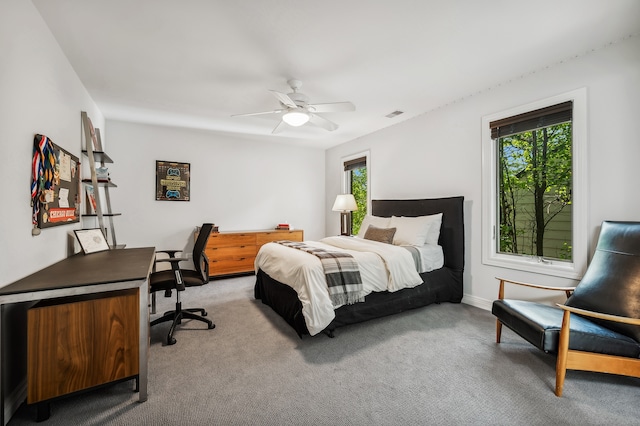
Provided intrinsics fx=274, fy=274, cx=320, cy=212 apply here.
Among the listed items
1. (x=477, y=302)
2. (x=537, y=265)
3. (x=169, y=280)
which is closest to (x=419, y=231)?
(x=477, y=302)

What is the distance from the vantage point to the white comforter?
7.87 feet

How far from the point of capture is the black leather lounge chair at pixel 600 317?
1797 mm

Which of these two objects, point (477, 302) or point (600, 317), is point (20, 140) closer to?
point (600, 317)

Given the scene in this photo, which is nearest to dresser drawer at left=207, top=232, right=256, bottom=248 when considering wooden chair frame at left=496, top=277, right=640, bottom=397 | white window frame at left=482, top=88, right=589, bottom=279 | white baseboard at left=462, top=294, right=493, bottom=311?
white baseboard at left=462, top=294, right=493, bottom=311

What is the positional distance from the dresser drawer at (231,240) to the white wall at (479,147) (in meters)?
2.45

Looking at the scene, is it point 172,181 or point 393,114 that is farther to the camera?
point 172,181

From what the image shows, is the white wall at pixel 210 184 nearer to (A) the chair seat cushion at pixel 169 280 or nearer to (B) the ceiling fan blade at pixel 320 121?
(A) the chair seat cushion at pixel 169 280

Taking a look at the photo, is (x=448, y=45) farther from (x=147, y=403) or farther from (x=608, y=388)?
(x=147, y=403)

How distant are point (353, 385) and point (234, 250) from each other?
3.53 m

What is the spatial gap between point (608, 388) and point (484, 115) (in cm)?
281

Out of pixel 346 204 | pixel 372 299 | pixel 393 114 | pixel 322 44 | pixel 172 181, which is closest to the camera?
pixel 322 44

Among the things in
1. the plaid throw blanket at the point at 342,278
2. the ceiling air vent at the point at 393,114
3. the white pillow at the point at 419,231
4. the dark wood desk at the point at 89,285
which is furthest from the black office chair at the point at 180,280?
the ceiling air vent at the point at 393,114

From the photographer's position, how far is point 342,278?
2.58 m

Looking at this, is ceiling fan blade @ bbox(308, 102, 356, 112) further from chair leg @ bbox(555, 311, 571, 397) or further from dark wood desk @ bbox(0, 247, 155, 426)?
chair leg @ bbox(555, 311, 571, 397)
